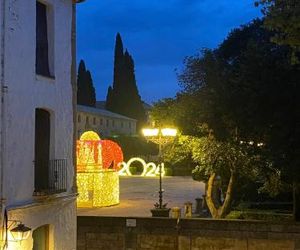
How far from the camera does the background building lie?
7119 centimetres

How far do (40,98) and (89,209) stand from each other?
1674cm

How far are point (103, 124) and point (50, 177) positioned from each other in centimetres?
6535

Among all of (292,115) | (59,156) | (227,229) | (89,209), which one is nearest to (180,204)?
(89,209)

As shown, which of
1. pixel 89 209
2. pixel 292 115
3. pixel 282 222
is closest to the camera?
pixel 292 115

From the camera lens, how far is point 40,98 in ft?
46.6

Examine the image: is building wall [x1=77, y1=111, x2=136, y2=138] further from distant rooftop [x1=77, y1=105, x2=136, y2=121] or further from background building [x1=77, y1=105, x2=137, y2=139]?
distant rooftop [x1=77, y1=105, x2=136, y2=121]

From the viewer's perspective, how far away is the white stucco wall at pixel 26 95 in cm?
1288

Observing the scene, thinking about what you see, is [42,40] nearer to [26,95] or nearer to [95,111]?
[26,95]

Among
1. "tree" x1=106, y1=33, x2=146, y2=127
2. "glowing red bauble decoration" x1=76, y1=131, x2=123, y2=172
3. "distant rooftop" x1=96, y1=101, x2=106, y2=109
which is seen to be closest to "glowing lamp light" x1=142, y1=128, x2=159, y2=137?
"glowing red bauble decoration" x1=76, y1=131, x2=123, y2=172

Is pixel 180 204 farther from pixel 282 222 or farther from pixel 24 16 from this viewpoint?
pixel 24 16

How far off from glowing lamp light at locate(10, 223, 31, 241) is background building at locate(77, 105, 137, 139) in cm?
5346

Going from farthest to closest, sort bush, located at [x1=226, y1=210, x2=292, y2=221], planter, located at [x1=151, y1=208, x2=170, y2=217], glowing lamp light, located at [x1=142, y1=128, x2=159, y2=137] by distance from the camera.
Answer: glowing lamp light, located at [x1=142, y1=128, x2=159, y2=137] < planter, located at [x1=151, y1=208, x2=170, y2=217] < bush, located at [x1=226, y1=210, x2=292, y2=221]

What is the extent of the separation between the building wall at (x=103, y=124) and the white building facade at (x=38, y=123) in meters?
50.5

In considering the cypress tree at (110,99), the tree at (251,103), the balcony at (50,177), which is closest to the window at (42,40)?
the balcony at (50,177)
